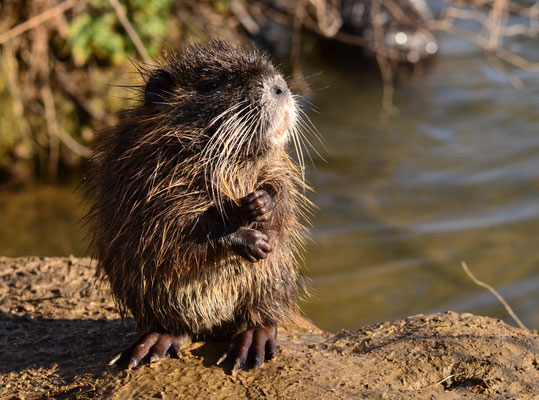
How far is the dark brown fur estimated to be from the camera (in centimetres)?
317

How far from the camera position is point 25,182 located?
782 cm

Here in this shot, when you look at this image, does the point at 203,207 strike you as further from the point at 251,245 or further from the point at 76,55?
the point at 76,55

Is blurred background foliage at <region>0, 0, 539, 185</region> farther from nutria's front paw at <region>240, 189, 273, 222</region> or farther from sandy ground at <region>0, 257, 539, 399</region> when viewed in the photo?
nutria's front paw at <region>240, 189, 273, 222</region>

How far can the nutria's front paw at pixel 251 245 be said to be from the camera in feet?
10.1

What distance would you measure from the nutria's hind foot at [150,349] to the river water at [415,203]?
2.22 m

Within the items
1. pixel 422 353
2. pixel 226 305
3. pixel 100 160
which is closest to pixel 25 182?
pixel 100 160

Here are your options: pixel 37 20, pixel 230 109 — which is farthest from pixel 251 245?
pixel 37 20

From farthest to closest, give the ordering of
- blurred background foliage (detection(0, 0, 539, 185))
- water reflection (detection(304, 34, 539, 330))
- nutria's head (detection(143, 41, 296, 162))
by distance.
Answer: blurred background foliage (detection(0, 0, 539, 185)) < water reflection (detection(304, 34, 539, 330)) < nutria's head (detection(143, 41, 296, 162))

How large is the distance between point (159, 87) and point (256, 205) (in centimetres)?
76

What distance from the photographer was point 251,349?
3.19m

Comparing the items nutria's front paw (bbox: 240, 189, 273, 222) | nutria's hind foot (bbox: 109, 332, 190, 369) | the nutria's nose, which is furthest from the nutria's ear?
nutria's hind foot (bbox: 109, 332, 190, 369)

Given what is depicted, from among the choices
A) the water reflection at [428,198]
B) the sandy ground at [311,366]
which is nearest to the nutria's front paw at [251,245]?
the sandy ground at [311,366]

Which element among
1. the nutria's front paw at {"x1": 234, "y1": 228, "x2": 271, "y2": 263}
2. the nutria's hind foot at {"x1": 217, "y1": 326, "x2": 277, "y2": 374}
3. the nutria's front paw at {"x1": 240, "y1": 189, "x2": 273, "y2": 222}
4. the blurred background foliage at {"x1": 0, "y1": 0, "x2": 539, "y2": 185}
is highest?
the blurred background foliage at {"x1": 0, "y1": 0, "x2": 539, "y2": 185}

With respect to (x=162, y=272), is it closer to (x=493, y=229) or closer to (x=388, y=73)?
(x=493, y=229)
